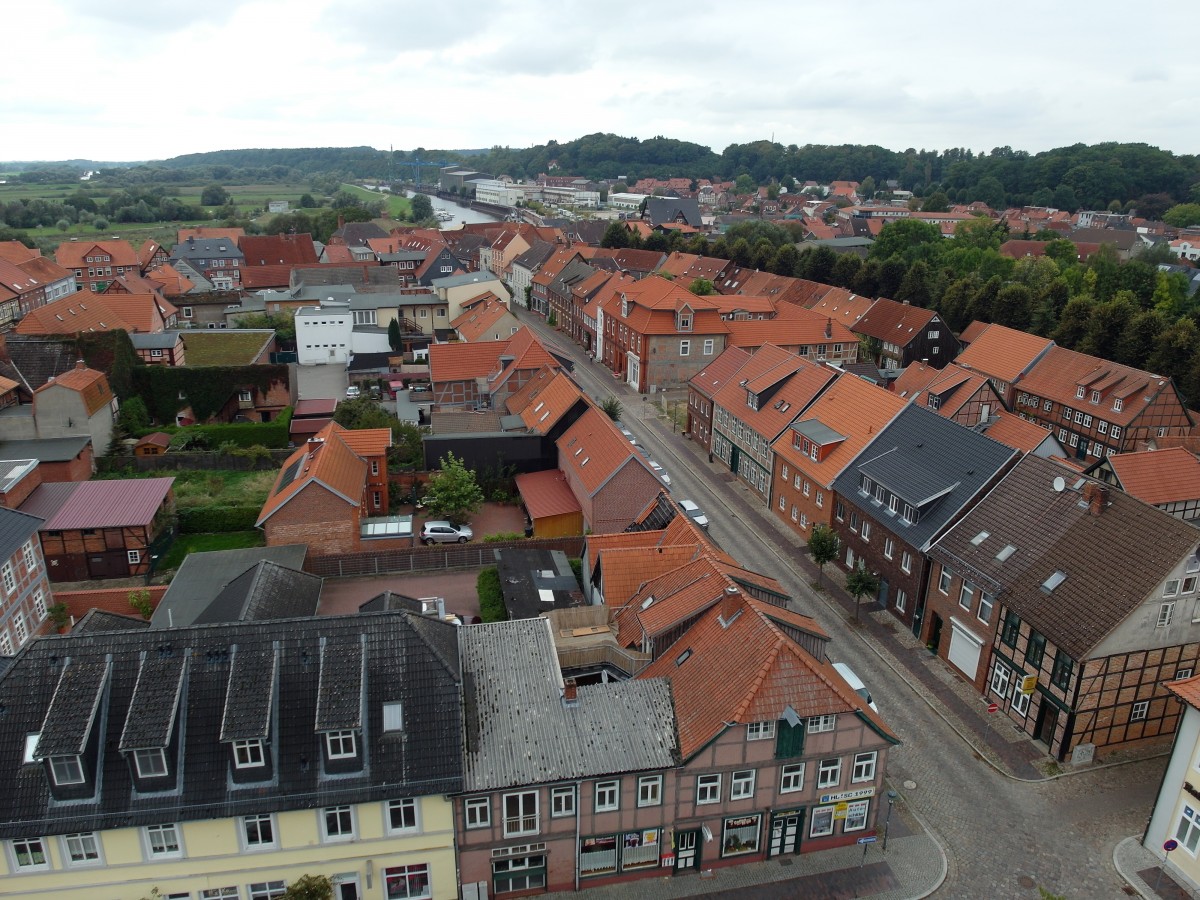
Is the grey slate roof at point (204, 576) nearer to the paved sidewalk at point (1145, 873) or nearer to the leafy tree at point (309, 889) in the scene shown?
the leafy tree at point (309, 889)

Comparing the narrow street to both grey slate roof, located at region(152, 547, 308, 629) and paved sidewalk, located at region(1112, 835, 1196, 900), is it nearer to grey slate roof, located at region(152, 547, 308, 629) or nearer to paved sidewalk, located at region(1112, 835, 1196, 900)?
paved sidewalk, located at region(1112, 835, 1196, 900)

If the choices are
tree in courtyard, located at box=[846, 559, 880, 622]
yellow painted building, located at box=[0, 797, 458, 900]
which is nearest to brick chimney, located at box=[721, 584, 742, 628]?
yellow painted building, located at box=[0, 797, 458, 900]

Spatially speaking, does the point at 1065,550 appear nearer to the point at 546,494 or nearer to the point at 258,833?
the point at 546,494

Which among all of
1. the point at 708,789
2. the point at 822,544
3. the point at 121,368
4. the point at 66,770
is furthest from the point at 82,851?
the point at 121,368

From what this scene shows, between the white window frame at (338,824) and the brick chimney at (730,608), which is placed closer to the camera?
the white window frame at (338,824)

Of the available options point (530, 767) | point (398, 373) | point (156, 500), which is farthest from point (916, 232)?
point (530, 767)

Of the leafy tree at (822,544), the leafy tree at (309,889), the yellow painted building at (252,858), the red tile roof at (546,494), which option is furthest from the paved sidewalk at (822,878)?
the red tile roof at (546,494)
